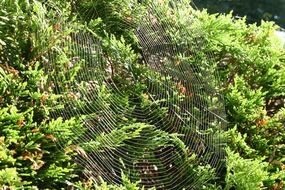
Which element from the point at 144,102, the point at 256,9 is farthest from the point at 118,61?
the point at 256,9

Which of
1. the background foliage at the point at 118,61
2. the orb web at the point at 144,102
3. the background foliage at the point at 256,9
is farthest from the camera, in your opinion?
the background foliage at the point at 256,9

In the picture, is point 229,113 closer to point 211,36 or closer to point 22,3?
point 211,36

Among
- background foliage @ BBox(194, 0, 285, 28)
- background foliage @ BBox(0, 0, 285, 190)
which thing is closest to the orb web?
background foliage @ BBox(0, 0, 285, 190)

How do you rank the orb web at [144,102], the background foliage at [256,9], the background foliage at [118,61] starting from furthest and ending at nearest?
1. the background foliage at [256,9]
2. the orb web at [144,102]
3. the background foliage at [118,61]

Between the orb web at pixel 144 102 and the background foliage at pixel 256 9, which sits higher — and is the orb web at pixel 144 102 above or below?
below

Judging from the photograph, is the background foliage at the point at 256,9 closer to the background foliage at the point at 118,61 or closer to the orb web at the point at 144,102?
the background foliage at the point at 118,61

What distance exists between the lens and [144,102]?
2.86m

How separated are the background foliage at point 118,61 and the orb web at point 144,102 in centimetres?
5

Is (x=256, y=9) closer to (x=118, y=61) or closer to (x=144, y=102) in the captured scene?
(x=118, y=61)

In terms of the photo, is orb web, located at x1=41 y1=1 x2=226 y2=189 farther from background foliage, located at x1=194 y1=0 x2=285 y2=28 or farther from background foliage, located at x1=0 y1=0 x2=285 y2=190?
background foliage, located at x1=194 y1=0 x2=285 y2=28

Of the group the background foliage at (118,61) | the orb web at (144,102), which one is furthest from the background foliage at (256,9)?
the orb web at (144,102)

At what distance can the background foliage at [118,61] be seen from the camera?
7.14ft

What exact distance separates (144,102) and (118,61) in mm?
281

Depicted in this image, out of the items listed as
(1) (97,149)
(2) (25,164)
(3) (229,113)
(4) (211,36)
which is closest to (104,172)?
(1) (97,149)
